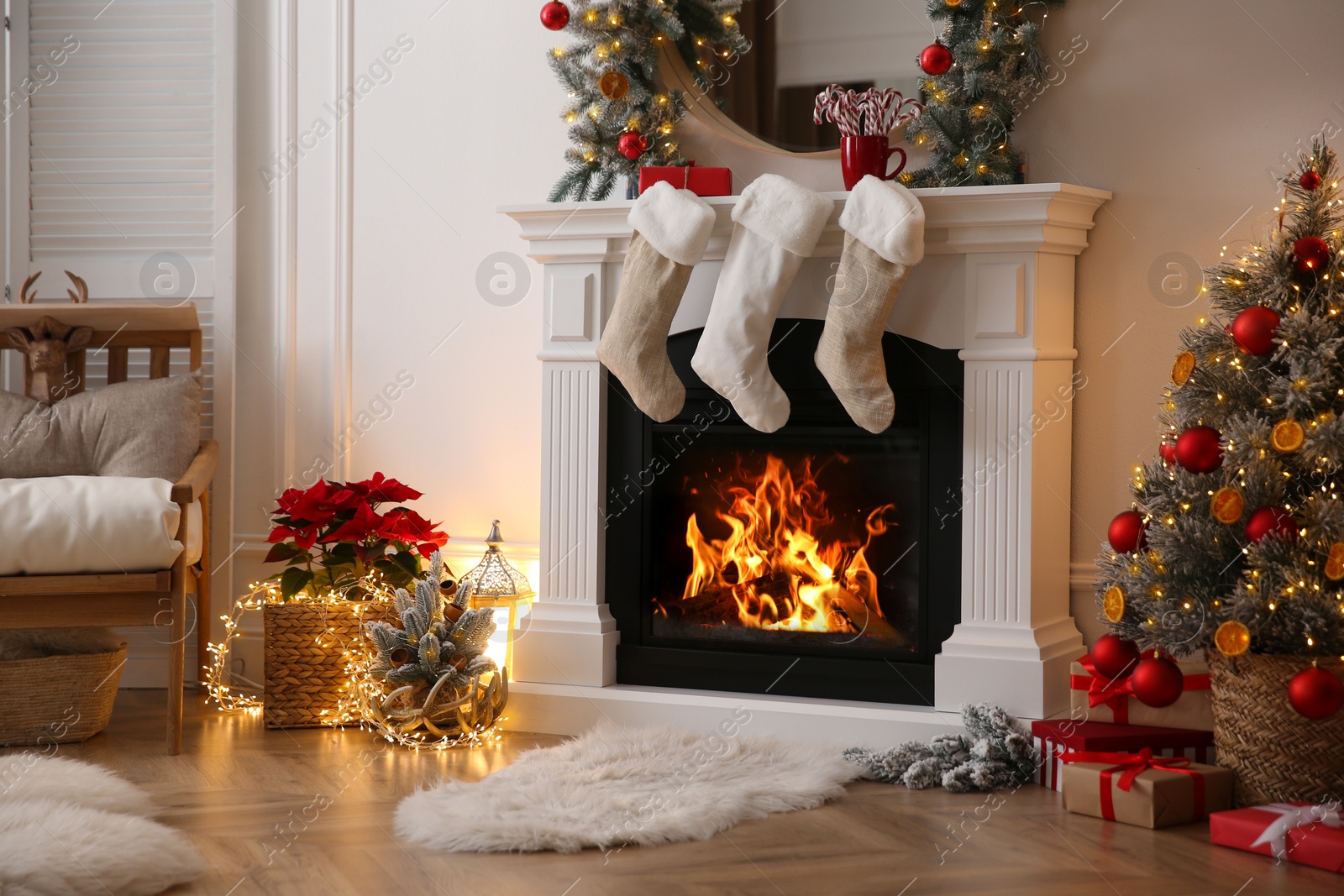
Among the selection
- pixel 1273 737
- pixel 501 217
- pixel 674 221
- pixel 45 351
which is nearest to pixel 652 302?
pixel 674 221

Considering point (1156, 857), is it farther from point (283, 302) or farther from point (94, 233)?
point (94, 233)

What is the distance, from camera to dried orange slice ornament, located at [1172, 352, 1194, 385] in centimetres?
227

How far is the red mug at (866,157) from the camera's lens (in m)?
2.62

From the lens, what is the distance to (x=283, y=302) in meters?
3.38

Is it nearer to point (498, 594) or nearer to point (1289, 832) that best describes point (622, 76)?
point (498, 594)

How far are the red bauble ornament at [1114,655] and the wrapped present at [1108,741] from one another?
0.12m

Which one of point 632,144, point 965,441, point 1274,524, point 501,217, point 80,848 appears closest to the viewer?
point 80,848

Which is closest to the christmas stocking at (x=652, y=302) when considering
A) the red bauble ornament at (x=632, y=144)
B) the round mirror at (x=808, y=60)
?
the red bauble ornament at (x=632, y=144)

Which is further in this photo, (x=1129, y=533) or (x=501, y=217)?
(x=501, y=217)

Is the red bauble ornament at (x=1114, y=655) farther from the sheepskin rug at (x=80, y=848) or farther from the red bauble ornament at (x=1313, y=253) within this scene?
the sheepskin rug at (x=80, y=848)

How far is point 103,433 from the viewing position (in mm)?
2969

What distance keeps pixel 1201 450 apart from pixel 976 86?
3.28ft

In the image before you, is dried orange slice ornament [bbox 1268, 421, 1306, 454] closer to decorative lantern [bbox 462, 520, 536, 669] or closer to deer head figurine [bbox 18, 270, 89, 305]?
decorative lantern [bbox 462, 520, 536, 669]

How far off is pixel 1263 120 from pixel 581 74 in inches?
62.3
